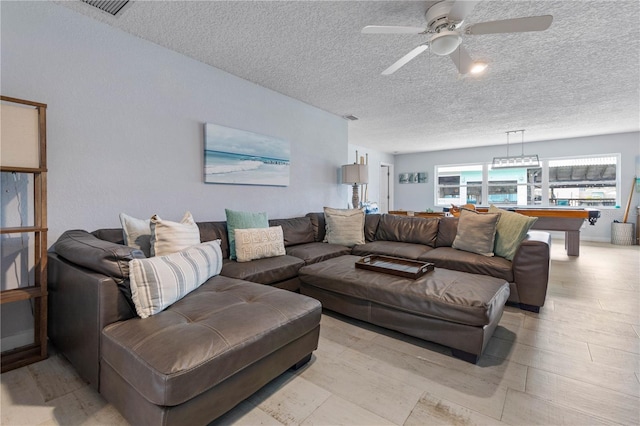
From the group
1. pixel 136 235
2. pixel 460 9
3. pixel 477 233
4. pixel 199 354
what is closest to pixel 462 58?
pixel 460 9

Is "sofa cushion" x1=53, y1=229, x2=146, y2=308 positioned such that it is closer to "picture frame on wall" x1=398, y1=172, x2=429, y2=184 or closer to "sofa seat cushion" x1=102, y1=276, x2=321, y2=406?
"sofa seat cushion" x1=102, y1=276, x2=321, y2=406

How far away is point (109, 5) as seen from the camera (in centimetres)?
210

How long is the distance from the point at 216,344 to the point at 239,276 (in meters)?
1.17

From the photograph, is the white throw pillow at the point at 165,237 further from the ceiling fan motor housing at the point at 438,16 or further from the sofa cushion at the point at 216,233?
the ceiling fan motor housing at the point at 438,16

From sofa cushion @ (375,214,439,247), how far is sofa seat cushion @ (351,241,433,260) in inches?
5.1

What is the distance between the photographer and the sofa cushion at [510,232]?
111 inches

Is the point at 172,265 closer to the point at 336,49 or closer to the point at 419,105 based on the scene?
the point at 336,49

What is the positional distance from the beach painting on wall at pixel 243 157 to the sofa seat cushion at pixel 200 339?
1732mm

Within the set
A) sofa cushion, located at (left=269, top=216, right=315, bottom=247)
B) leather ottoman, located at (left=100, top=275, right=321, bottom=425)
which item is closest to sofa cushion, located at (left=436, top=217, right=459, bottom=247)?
sofa cushion, located at (left=269, top=216, right=315, bottom=247)

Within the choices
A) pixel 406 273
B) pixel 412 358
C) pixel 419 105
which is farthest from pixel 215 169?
pixel 419 105

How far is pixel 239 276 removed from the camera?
2363 mm

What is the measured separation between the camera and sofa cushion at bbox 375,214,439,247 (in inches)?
146

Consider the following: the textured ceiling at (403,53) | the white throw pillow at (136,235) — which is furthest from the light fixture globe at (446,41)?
the white throw pillow at (136,235)

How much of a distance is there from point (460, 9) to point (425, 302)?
1.82 meters
